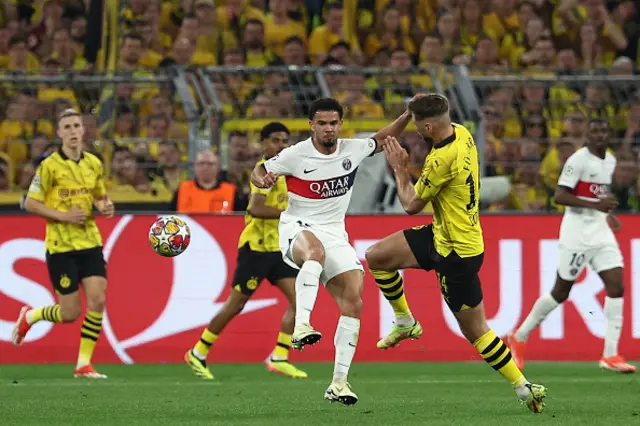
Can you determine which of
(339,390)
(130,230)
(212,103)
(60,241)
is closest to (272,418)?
(339,390)

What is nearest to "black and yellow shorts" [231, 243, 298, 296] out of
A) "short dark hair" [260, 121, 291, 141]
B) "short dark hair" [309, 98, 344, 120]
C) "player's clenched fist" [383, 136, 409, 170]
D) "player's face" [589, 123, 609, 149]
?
"short dark hair" [260, 121, 291, 141]

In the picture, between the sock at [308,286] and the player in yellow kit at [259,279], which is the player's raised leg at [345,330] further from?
the player in yellow kit at [259,279]

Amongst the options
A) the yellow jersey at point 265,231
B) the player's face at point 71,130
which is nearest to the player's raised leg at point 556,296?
the yellow jersey at point 265,231

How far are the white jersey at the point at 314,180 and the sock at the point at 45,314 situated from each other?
337 centimetres

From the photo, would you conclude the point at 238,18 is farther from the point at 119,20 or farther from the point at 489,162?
the point at 489,162

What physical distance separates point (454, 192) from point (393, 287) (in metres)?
1.02

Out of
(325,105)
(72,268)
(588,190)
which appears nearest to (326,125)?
(325,105)

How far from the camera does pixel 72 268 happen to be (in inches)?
470

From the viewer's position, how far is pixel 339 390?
8.62m

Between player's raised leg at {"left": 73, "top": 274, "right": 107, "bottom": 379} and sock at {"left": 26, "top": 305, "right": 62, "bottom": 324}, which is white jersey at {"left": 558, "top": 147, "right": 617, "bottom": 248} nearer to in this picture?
player's raised leg at {"left": 73, "top": 274, "right": 107, "bottom": 379}

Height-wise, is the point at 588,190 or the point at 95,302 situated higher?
the point at 588,190

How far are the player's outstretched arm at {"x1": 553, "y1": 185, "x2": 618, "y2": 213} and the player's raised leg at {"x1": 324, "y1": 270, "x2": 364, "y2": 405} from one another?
375 cm

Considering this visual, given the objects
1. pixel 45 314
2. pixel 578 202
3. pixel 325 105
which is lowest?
pixel 45 314

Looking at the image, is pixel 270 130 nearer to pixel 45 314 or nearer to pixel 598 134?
pixel 45 314
